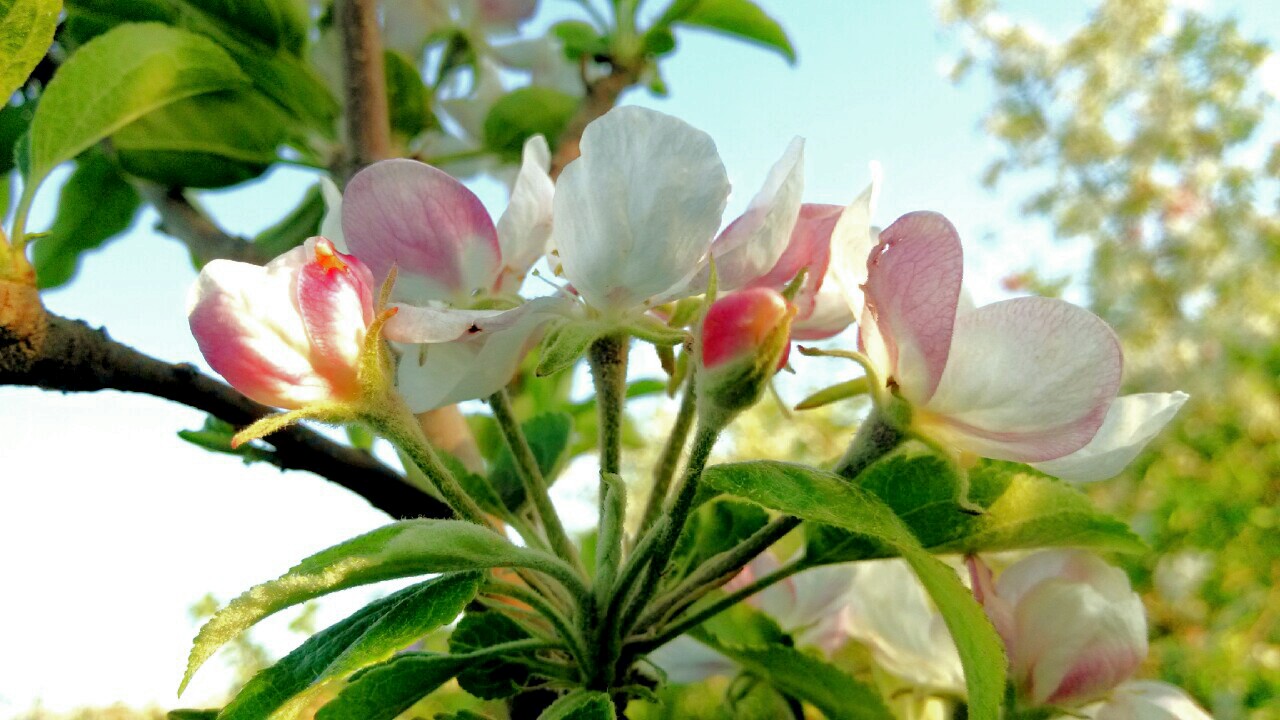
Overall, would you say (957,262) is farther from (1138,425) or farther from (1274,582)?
(1274,582)

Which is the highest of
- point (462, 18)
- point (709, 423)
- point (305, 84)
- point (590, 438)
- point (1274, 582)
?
point (462, 18)

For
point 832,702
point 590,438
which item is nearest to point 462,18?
point 590,438

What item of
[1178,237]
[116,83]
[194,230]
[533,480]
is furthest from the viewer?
[1178,237]

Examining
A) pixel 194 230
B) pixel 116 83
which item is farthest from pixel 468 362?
pixel 194 230

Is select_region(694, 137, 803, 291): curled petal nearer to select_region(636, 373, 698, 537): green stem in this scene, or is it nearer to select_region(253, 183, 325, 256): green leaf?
select_region(636, 373, 698, 537): green stem

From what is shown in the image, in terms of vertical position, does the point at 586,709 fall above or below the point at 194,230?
below

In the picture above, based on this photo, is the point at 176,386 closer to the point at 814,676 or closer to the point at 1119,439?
the point at 814,676
